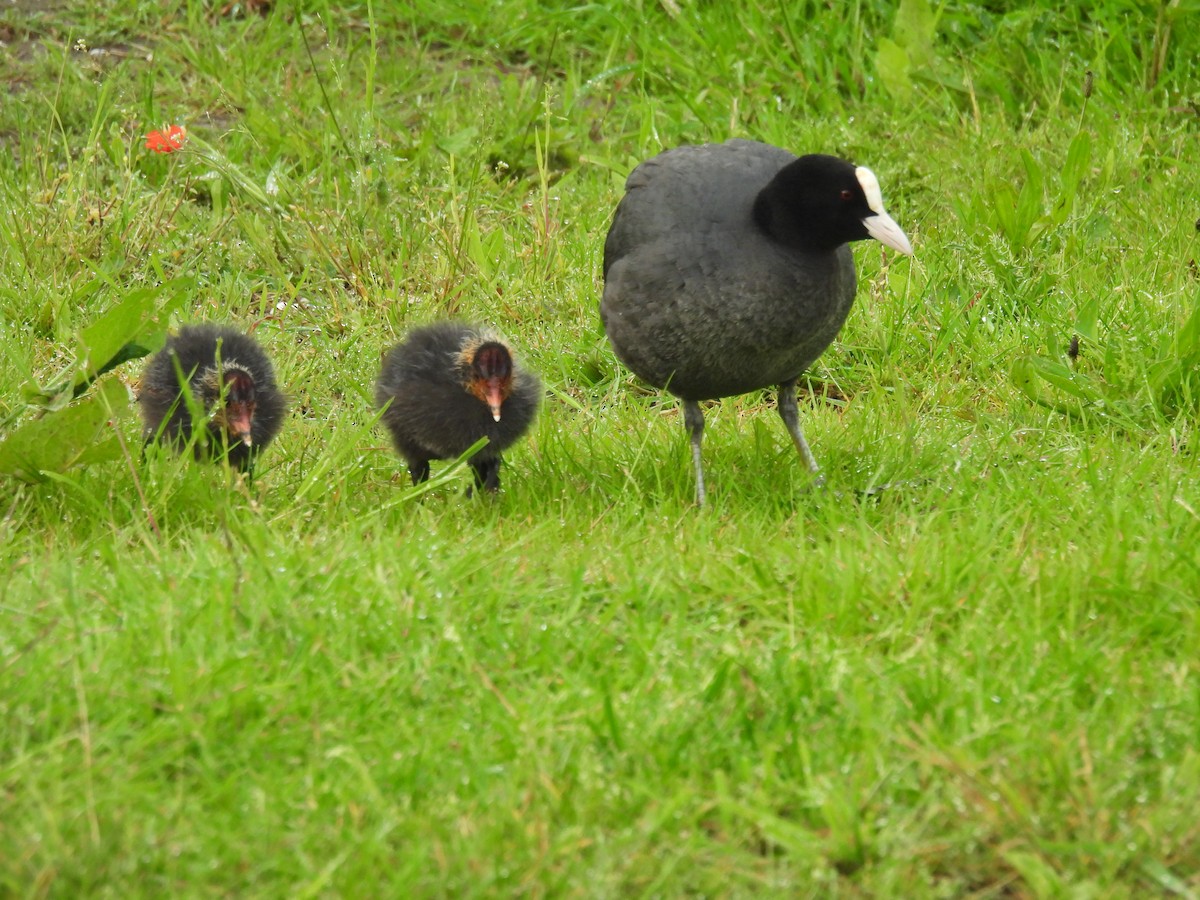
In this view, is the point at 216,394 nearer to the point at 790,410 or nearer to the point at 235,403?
the point at 235,403

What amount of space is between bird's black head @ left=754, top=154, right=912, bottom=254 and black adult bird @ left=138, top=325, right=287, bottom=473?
1.66 m

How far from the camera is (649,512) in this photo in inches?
173

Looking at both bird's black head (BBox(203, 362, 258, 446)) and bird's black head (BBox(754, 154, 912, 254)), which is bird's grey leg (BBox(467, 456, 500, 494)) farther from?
bird's black head (BBox(754, 154, 912, 254))

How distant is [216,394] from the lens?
15.1 feet

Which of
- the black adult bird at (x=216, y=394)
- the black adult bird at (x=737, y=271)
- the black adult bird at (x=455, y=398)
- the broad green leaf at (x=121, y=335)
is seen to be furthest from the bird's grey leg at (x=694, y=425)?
the broad green leaf at (x=121, y=335)

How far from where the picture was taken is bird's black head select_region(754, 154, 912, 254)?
454 cm

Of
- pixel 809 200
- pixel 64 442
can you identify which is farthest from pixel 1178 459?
pixel 64 442

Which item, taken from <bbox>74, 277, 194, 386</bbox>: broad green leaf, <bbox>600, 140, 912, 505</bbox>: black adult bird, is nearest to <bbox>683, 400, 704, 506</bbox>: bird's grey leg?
<bbox>600, 140, 912, 505</bbox>: black adult bird

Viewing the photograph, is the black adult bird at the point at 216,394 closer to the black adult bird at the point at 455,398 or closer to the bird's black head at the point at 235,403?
the bird's black head at the point at 235,403

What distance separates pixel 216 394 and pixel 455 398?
73 centimetres

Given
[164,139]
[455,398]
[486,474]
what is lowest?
[486,474]

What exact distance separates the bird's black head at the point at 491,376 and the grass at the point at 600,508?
0.30 metres

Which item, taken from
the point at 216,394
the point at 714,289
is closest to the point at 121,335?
the point at 216,394

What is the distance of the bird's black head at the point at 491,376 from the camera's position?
180 inches
